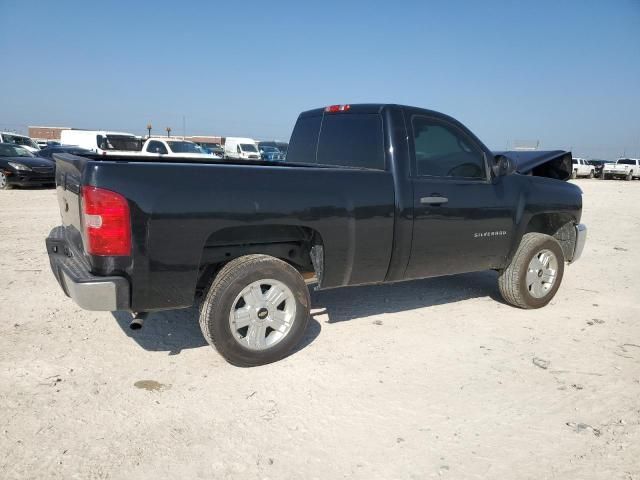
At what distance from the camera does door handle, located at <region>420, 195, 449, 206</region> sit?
13.1 feet

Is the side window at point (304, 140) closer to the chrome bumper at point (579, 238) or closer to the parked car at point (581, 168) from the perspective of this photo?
the chrome bumper at point (579, 238)

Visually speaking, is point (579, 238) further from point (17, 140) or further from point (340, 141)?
point (17, 140)

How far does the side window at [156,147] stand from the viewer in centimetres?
1825

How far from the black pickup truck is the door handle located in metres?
0.03

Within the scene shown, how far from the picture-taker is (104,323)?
4223mm

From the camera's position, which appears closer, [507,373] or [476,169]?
[507,373]

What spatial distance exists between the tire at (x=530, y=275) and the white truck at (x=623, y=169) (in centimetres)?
Answer: 3953

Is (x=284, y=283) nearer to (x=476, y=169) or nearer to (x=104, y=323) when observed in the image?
(x=104, y=323)

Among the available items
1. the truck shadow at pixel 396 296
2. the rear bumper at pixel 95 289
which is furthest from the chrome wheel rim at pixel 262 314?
the truck shadow at pixel 396 296

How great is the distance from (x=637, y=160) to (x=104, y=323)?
1770 inches

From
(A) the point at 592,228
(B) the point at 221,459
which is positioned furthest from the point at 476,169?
(A) the point at 592,228

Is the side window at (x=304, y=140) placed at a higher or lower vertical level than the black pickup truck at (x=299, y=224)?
higher

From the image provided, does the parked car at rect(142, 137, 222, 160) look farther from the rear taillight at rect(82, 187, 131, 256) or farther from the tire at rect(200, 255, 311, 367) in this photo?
the rear taillight at rect(82, 187, 131, 256)

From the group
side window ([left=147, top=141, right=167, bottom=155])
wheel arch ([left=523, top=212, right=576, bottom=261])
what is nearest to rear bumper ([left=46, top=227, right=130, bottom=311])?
wheel arch ([left=523, top=212, right=576, bottom=261])
